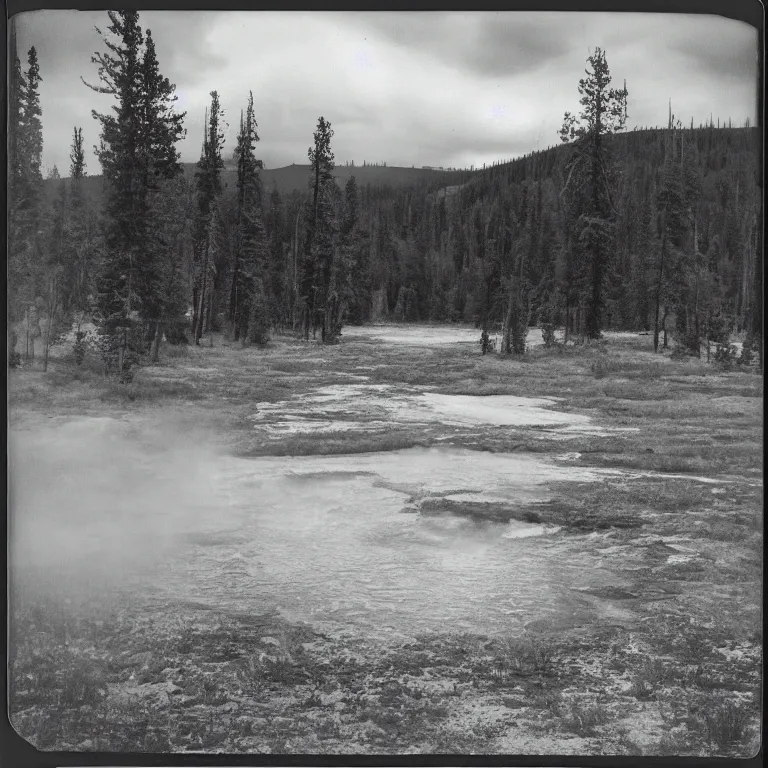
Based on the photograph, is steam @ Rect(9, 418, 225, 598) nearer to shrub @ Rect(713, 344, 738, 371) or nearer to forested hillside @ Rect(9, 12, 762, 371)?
forested hillside @ Rect(9, 12, 762, 371)

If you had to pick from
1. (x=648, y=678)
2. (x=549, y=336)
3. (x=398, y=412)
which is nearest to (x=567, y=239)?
(x=549, y=336)

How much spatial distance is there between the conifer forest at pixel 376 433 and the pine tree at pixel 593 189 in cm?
1


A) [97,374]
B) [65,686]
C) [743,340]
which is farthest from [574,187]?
[65,686]

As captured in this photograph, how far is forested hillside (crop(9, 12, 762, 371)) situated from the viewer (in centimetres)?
291

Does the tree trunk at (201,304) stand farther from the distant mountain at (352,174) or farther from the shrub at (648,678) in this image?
the shrub at (648,678)

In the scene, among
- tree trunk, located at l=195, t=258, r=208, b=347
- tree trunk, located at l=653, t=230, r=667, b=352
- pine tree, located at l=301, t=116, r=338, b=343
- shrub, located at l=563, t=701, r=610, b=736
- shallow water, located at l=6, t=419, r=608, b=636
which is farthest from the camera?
pine tree, located at l=301, t=116, r=338, b=343

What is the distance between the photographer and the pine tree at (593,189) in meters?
2.99

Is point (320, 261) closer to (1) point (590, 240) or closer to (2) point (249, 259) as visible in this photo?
(2) point (249, 259)

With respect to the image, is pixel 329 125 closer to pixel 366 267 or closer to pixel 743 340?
pixel 366 267

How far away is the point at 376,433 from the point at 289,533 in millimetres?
609

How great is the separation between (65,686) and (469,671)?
68.3 inches

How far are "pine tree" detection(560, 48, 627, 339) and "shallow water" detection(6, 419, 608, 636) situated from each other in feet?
3.05

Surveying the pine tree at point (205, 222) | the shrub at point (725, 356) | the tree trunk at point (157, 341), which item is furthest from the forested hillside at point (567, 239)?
the tree trunk at point (157, 341)

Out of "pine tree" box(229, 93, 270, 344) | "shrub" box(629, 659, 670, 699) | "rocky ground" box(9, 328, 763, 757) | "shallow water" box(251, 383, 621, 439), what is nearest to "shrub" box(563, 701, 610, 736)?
"rocky ground" box(9, 328, 763, 757)
